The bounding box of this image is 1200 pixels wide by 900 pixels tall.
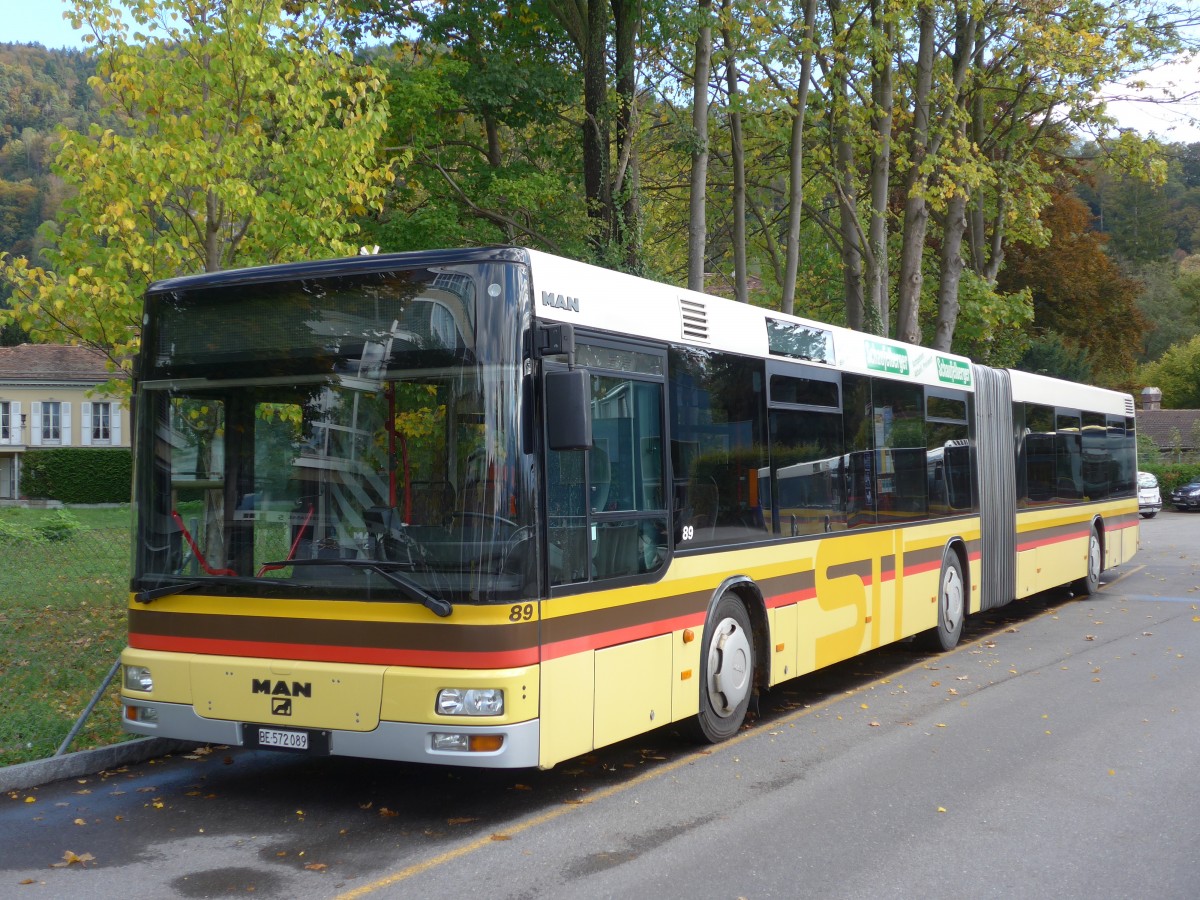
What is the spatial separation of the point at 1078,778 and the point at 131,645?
5.52 metres

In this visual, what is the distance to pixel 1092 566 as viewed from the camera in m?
18.6

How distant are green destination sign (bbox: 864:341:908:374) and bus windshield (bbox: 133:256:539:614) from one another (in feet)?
18.8

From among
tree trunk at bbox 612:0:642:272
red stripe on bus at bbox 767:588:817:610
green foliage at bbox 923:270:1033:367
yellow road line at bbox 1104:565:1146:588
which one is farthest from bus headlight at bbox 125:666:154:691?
green foliage at bbox 923:270:1033:367

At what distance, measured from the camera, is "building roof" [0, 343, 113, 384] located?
70812mm

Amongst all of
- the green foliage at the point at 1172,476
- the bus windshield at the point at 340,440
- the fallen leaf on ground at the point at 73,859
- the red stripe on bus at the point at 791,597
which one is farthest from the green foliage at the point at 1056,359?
the fallen leaf on ground at the point at 73,859

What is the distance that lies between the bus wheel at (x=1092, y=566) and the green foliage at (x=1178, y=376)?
69859 mm

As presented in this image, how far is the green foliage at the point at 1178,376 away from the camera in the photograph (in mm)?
83500

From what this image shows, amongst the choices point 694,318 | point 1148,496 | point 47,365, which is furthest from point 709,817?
point 47,365

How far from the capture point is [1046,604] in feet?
59.0

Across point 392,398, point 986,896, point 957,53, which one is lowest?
point 986,896

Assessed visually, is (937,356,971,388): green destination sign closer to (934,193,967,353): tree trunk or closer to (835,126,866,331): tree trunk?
(835,126,866,331): tree trunk

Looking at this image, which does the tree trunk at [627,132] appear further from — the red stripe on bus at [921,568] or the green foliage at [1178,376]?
the green foliage at [1178,376]

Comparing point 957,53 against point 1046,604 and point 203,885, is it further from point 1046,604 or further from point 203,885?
point 203,885

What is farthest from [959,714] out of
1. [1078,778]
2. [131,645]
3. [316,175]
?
[316,175]
